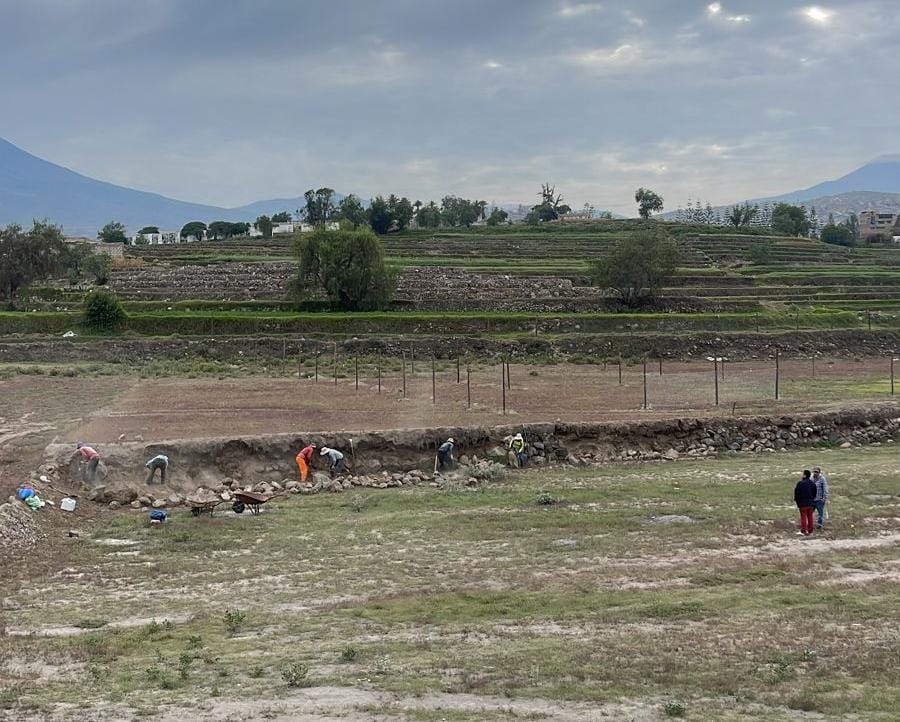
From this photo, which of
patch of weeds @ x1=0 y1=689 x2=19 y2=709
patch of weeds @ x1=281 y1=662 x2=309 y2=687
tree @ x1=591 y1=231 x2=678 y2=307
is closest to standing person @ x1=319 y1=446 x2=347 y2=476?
patch of weeds @ x1=281 y1=662 x2=309 y2=687

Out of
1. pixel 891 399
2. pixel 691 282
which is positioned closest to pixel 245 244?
pixel 691 282

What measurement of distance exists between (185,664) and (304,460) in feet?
44.4

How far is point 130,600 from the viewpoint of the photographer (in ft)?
47.0

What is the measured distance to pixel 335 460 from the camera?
24.4 metres

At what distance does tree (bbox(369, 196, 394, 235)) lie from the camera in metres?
132

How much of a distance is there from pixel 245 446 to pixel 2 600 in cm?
1101

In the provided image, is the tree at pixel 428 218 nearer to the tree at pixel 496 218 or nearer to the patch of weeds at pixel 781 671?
the tree at pixel 496 218

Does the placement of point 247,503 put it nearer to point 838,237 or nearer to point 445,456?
point 445,456

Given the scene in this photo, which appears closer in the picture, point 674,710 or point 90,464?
point 674,710

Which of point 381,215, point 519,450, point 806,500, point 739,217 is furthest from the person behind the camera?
point 739,217

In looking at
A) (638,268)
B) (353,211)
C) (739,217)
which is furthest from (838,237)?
(638,268)

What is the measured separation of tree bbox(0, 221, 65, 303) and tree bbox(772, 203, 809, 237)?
11882 cm

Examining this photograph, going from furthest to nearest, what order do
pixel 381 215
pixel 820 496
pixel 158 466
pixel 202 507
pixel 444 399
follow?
1. pixel 381 215
2. pixel 444 399
3. pixel 158 466
4. pixel 202 507
5. pixel 820 496

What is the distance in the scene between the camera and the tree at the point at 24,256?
67.3 meters
